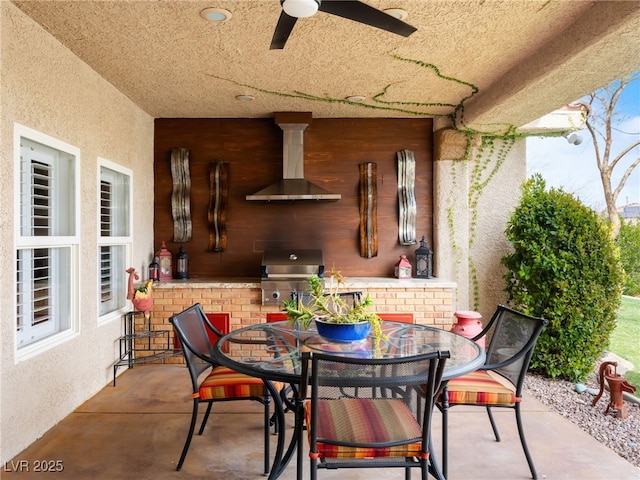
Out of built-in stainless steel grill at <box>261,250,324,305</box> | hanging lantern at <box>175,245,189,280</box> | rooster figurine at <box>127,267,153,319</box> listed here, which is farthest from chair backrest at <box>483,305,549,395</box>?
hanging lantern at <box>175,245,189,280</box>

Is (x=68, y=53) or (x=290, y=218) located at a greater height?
(x=68, y=53)

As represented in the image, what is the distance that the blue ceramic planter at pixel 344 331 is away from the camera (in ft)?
7.29

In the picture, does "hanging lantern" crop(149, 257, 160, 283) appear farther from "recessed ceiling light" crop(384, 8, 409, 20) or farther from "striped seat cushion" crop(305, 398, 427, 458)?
"recessed ceiling light" crop(384, 8, 409, 20)

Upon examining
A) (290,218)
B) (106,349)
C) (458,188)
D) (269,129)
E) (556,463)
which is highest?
(269,129)

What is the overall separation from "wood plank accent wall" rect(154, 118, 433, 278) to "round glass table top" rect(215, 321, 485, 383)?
2.29 meters

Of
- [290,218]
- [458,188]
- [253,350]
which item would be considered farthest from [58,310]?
[458,188]

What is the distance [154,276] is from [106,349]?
3.39 ft

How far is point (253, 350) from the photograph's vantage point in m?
2.19

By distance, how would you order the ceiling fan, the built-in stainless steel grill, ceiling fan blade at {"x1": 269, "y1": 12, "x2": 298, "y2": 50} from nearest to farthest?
1. the ceiling fan
2. ceiling fan blade at {"x1": 269, "y1": 12, "x2": 298, "y2": 50}
3. the built-in stainless steel grill

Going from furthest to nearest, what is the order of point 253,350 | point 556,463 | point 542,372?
point 542,372 < point 556,463 < point 253,350

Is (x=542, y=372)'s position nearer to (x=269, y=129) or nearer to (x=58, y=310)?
(x=269, y=129)

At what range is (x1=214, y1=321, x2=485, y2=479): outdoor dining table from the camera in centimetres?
189

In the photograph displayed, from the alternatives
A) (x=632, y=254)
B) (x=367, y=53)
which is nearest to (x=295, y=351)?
(x=367, y=53)

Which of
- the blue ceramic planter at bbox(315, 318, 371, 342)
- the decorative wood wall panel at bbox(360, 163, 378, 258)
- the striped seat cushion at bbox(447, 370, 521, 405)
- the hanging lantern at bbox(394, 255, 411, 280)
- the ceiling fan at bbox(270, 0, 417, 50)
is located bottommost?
the striped seat cushion at bbox(447, 370, 521, 405)
